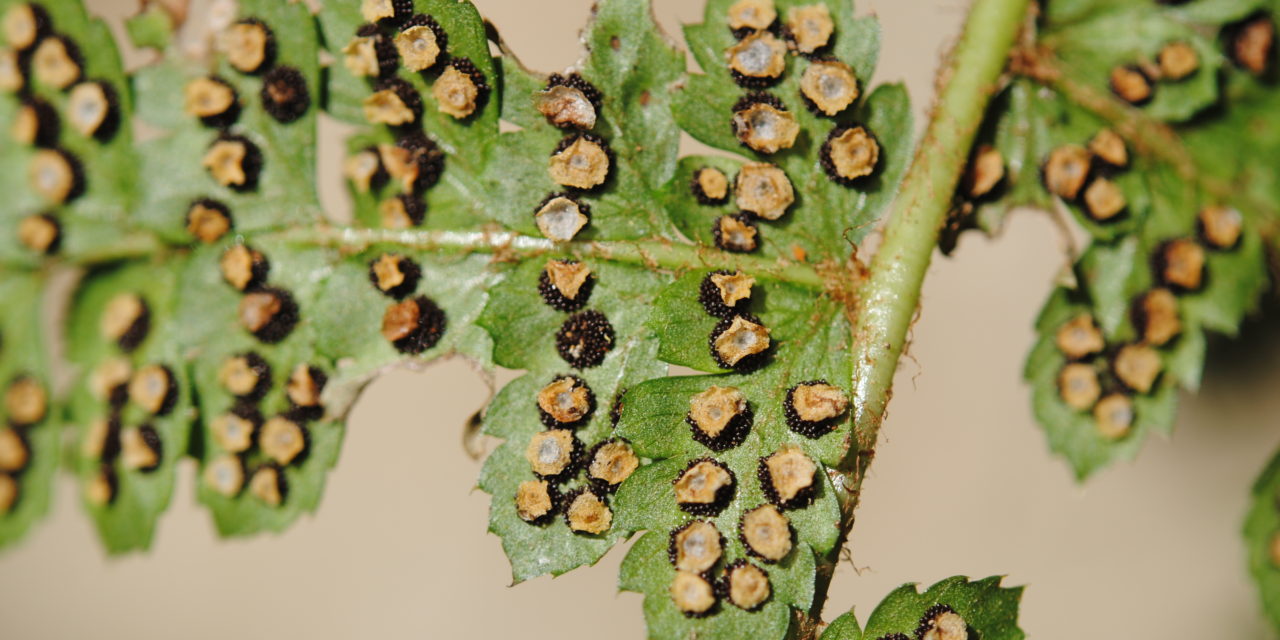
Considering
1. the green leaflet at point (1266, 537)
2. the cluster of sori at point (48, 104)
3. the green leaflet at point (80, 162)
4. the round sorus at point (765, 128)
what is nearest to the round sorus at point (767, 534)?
Result: the round sorus at point (765, 128)

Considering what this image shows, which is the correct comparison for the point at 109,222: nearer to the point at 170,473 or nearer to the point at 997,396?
the point at 170,473

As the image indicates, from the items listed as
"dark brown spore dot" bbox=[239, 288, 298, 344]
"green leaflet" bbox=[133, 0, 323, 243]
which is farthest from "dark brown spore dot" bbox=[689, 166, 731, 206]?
"dark brown spore dot" bbox=[239, 288, 298, 344]

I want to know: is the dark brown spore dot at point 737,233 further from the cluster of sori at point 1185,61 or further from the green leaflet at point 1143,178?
the cluster of sori at point 1185,61

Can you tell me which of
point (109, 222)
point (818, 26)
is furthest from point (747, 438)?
point (109, 222)

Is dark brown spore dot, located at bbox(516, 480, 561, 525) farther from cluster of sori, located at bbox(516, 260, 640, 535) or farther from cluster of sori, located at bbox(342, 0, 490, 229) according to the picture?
cluster of sori, located at bbox(342, 0, 490, 229)

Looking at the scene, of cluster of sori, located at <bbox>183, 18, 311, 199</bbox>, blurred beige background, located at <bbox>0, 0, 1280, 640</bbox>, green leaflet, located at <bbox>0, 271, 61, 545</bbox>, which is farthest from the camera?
blurred beige background, located at <bbox>0, 0, 1280, 640</bbox>

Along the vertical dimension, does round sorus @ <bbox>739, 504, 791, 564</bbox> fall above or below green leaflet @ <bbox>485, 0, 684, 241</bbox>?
below
